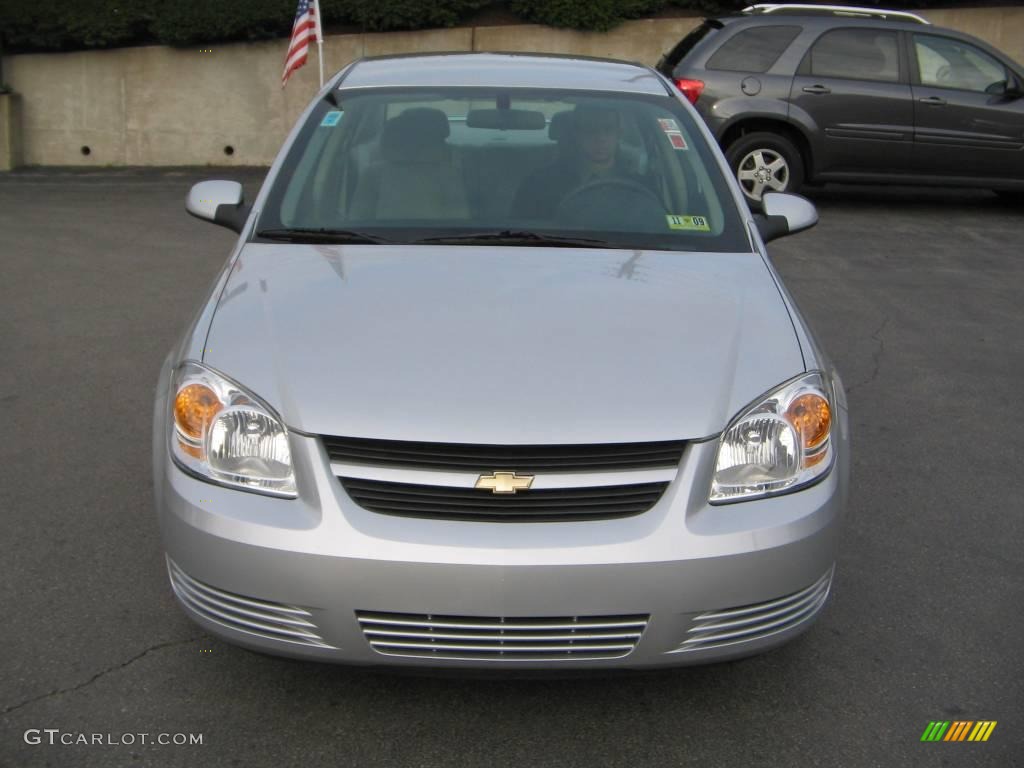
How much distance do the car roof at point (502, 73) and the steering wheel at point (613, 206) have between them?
1.91 feet

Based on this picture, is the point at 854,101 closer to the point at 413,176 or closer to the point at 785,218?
the point at 785,218

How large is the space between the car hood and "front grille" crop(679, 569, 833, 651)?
1.46ft

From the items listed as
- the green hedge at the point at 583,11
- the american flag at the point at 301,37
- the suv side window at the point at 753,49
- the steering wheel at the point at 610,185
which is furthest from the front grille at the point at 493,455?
the green hedge at the point at 583,11

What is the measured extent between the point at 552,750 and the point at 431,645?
463 millimetres

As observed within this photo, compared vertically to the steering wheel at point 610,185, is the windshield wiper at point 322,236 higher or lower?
lower

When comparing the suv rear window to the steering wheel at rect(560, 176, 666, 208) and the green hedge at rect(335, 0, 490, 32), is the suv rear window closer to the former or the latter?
the green hedge at rect(335, 0, 490, 32)

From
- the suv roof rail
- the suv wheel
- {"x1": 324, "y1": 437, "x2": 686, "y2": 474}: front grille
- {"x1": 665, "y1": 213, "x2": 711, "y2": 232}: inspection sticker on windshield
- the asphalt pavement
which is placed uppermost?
the suv roof rail

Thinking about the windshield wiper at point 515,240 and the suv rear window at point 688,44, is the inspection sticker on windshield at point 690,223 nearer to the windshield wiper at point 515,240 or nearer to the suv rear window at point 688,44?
the windshield wiper at point 515,240

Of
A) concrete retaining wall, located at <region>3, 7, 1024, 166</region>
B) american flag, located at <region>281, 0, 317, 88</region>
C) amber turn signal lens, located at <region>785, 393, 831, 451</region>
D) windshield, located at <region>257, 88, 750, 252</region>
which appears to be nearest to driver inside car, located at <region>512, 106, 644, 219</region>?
windshield, located at <region>257, 88, 750, 252</region>

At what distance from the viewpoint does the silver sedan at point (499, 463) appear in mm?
2953

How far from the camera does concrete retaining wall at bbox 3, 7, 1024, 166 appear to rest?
16.2 meters

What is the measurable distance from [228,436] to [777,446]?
1375 mm

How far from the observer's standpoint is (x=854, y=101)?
11844 millimetres

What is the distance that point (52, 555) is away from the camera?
4.28 metres
